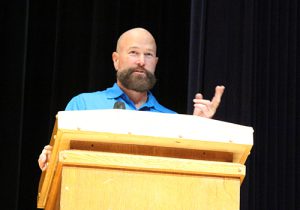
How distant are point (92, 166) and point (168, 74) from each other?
219 cm

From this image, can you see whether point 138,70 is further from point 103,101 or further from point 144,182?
point 144,182

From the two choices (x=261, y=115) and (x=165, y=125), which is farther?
(x=261, y=115)

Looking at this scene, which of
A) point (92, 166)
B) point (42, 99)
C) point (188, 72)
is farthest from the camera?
point (188, 72)

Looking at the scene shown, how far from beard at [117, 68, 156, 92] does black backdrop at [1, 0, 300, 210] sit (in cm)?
53

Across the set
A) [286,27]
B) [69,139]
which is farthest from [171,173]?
[286,27]

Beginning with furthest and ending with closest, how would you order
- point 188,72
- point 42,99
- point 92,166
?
point 188,72, point 42,99, point 92,166

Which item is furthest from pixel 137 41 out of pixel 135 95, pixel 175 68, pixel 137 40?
pixel 175 68

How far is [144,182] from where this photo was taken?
1601 mm

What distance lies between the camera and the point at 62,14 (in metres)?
3.51

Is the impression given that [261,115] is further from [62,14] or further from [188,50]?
[62,14]

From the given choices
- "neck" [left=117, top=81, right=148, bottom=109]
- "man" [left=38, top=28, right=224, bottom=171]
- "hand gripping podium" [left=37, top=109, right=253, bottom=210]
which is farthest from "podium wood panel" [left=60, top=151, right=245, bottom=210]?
"neck" [left=117, top=81, right=148, bottom=109]

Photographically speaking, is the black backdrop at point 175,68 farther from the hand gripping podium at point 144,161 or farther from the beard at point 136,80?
the hand gripping podium at point 144,161

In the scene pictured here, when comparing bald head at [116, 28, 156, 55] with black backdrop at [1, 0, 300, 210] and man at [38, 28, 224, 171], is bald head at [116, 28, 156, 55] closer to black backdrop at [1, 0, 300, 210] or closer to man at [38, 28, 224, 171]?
man at [38, 28, 224, 171]

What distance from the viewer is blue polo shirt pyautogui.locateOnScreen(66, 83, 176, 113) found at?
2.82 m
